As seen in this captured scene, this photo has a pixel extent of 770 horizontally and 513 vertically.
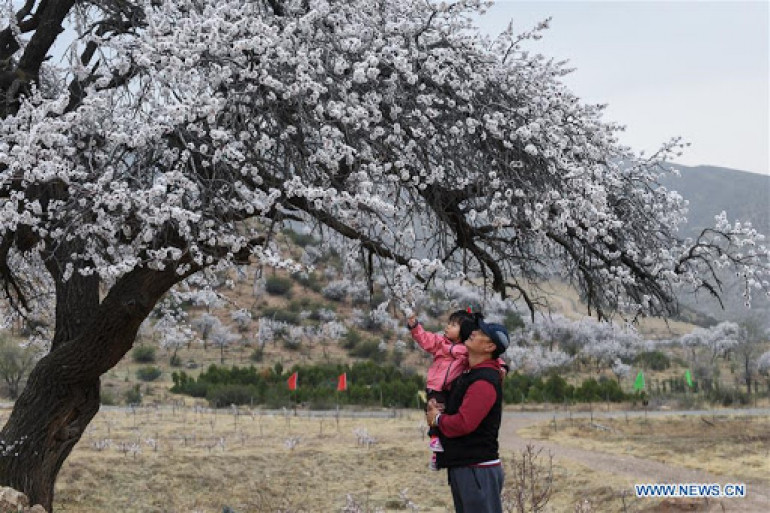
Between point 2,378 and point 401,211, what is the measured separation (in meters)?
27.8

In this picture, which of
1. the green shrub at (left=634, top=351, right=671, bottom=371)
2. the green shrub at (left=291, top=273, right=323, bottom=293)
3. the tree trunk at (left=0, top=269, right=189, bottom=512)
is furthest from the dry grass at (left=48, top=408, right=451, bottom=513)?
the green shrub at (left=291, top=273, right=323, bottom=293)

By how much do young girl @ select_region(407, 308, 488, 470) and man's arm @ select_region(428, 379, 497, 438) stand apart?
0.71ft

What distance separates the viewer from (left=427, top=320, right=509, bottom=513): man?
462 cm

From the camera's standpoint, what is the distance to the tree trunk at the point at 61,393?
7.83m

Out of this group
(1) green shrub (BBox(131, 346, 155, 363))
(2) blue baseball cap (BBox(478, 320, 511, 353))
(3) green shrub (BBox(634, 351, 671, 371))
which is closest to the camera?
(2) blue baseball cap (BBox(478, 320, 511, 353))

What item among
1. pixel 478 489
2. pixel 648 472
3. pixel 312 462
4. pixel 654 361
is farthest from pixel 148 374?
pixel 478 489

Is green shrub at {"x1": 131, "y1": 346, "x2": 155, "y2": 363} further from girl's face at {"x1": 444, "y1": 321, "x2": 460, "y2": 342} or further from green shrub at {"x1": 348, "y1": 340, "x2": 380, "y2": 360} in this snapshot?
girl's face at {"x1": 444, "y1": 321, "x2": 460, "y2": 342}

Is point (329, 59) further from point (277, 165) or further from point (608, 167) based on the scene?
point (608, 167)

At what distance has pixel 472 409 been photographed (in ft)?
15.0

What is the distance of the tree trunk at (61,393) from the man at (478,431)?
3.87 m

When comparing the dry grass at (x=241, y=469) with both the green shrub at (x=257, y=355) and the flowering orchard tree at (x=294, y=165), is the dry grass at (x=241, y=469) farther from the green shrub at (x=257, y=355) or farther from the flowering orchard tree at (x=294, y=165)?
the green shrub at (x=257, y=355)

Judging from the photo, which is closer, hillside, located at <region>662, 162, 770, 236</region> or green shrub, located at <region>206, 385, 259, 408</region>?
A: green shrub, located at <region>206, 385, 259, 408</region>

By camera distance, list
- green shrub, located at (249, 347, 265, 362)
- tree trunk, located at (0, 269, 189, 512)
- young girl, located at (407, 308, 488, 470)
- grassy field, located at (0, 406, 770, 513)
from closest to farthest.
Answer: young girl, located at (407, 308, 488, 470) < tree trunk, located at (0, 269, 189, 512) < grassy field, located at (0, 406, 770, 513) < green shrub, located at (249, 347, 265, 362)

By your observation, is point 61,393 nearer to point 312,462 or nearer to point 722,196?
point 312,462
